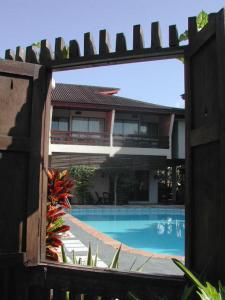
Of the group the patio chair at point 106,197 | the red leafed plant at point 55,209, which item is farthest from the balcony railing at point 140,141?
the red leafed plant at point 55,209

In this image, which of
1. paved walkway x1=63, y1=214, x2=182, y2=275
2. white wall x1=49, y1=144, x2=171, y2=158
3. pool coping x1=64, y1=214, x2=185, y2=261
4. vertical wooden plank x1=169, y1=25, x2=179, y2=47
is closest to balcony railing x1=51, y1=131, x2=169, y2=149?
white wall x1=49, y1=144, x2=171, y2=158

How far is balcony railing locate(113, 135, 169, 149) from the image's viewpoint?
89.3 ft

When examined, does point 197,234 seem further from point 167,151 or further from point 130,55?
point 167,151

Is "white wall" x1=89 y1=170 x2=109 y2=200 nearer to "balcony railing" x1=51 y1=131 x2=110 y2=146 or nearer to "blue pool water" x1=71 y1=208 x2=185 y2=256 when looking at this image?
"balcony railing" x1=51 y1=131 x2=110 y2=146

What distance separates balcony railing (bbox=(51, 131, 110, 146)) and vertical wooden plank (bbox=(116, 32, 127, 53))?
22899 millimetres

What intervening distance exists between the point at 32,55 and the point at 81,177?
21393 mm

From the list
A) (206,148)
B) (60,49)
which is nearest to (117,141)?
(60,49)

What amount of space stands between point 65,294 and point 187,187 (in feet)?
4.25

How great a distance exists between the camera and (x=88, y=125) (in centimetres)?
2792

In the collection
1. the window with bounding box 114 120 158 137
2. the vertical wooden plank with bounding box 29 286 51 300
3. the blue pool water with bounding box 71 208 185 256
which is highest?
the window with bounding box 114 120 158 137

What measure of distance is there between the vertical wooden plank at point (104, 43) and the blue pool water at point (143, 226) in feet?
29.6

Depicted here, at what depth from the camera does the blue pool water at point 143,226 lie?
526 inches

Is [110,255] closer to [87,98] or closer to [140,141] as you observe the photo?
[140,141]

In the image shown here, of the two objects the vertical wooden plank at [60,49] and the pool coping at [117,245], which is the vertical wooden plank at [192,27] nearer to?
the vertical wooden plank at [60,49]
